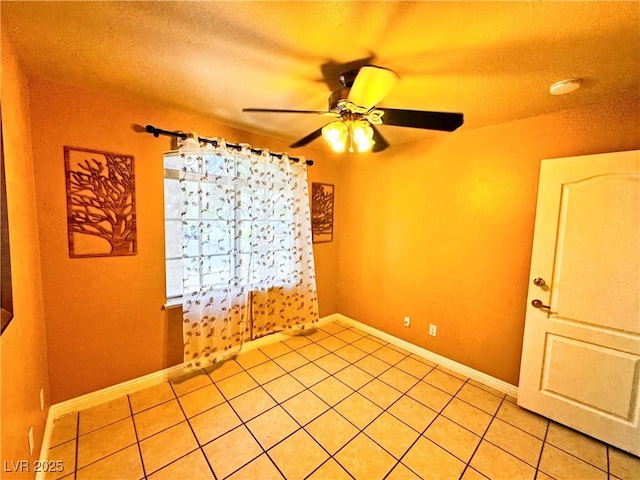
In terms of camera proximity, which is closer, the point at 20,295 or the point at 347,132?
the point at 20,295

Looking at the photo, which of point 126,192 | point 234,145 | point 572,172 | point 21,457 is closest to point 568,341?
point 572,172

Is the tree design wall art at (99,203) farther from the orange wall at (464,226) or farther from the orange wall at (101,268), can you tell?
the orange wall at (464,226)

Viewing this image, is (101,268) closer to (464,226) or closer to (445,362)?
(464,226)

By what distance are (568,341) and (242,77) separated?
2846 millimetres

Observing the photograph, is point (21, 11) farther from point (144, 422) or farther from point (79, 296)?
point (144, 422)

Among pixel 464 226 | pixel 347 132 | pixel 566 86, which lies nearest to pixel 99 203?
pixel 347 132

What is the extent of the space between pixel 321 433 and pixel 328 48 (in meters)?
2.33

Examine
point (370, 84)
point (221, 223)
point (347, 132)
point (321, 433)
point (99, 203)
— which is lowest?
point (321, 433)

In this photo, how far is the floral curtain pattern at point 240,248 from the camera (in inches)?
88.1

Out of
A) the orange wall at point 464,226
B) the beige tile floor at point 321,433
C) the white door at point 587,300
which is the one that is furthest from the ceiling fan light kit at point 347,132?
the beige tile floor at point 321,433

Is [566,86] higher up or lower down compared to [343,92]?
higher up

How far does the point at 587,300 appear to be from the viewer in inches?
70.3

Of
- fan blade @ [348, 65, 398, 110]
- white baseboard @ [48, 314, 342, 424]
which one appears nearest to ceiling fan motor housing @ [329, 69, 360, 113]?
fan blade @ [348, 65, 398, 110]

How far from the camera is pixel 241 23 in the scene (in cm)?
112
